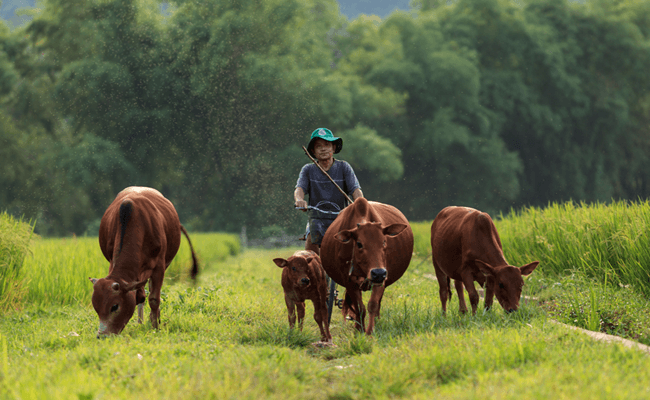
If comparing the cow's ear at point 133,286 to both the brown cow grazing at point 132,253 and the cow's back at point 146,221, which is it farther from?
the cow's back at point 146,221

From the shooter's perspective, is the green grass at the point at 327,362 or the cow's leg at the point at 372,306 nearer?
the green grass at the point at 327,362

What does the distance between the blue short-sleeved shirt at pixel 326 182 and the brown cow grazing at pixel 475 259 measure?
1190 millimetres

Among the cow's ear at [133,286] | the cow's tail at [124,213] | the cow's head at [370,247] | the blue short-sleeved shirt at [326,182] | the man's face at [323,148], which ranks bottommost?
the cow's ear at [133,286]

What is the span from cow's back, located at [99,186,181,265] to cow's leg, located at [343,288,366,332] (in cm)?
212

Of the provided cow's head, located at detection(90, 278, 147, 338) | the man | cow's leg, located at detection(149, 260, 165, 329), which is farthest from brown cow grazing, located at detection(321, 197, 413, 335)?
cow's head, located at detection(90, 278, 147, 338)

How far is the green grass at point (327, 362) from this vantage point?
3490mm

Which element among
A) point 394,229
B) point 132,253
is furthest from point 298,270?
point 132,253

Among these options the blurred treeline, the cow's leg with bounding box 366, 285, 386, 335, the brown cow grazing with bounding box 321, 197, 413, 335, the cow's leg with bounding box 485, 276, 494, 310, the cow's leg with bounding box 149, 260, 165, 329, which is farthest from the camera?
the blurred treeline

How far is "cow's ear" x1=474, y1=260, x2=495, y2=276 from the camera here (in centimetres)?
552

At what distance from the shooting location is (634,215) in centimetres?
751

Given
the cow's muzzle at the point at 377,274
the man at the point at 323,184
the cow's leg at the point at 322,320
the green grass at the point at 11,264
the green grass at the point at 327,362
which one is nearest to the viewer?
the green grass at the point at 327,362

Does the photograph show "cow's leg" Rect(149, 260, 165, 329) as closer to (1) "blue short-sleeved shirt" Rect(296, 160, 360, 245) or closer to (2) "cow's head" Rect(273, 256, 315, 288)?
(2) "cow's head" Rect(273, 256, 315, 288)

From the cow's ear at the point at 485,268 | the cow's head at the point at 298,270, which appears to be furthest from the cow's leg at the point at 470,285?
the cow's head at the point at 298,270

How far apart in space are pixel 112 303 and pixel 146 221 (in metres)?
1.05
